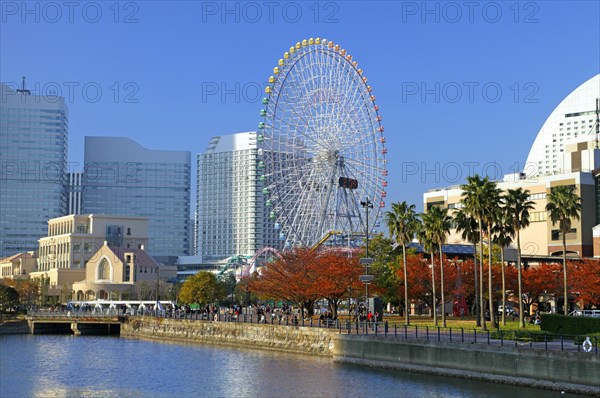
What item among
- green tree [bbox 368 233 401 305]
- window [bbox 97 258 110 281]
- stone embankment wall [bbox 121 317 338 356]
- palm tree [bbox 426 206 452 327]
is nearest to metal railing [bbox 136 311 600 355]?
stone embankment wall [bbox 121 317 338 356]

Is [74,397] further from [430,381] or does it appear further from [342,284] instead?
[342,284]

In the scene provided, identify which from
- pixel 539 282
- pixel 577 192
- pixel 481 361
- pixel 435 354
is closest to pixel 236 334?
pixel 435 354

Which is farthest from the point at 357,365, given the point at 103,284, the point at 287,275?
the point at 103,284

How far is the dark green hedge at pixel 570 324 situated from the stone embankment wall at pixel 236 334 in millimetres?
17768

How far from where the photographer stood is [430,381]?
181 ft

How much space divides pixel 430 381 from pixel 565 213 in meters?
37.4

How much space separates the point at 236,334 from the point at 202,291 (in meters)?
57.5

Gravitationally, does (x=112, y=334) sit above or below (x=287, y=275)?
below

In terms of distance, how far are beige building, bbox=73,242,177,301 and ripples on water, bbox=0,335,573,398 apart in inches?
3735

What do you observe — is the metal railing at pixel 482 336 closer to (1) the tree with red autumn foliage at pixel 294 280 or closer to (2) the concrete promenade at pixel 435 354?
(2) the concrete promenade at pixel 435 354

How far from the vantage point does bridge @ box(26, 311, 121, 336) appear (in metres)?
119

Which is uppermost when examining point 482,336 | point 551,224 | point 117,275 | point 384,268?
point 551,224

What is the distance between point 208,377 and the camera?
61.2 m

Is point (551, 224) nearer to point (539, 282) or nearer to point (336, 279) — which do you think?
point (539, 282)
